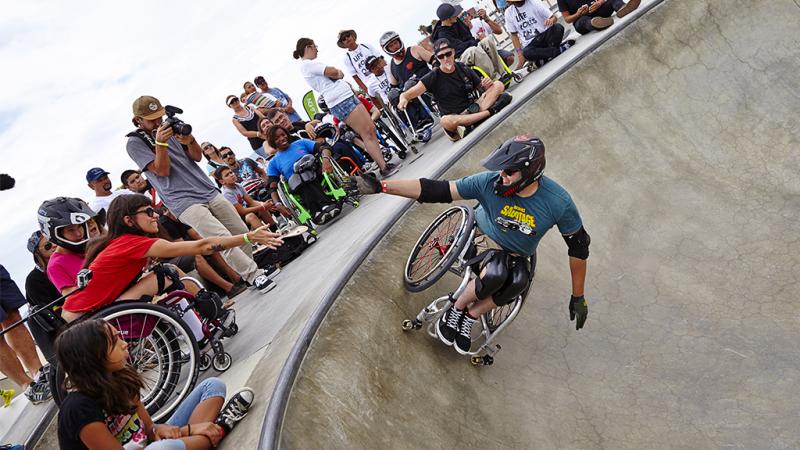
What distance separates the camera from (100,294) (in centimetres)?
409

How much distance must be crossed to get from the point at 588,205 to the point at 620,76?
92.6 inches

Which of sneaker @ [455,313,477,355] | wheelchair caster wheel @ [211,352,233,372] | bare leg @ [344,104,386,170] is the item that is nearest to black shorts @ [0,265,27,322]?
wheelchair caster wheel @ [211,352,233,372]

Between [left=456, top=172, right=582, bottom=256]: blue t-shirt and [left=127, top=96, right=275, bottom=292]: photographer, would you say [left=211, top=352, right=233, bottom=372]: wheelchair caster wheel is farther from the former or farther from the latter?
[left=456, top=172, right=582, bottom=256]: blue t-shirt

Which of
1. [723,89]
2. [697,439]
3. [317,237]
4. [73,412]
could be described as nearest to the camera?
[73,412]

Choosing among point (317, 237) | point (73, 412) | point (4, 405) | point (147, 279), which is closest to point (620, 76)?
point (317, 237)

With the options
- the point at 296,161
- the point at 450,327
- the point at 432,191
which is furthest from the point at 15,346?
the point at 432,191

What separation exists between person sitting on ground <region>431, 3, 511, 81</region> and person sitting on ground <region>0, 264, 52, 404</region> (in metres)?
7.10

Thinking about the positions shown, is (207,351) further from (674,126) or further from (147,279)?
(674,126)

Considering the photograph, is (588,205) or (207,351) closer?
(207,351)

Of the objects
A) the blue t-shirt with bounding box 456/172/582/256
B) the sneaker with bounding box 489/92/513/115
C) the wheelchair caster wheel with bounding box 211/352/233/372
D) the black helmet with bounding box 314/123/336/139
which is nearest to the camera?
the blue t-shirt with bounding box 456/172/582/256

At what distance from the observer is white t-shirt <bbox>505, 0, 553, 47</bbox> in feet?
31.7

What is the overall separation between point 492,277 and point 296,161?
447 centimetres

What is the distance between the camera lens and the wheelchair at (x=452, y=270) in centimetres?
451

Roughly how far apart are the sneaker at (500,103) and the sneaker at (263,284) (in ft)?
12.6
